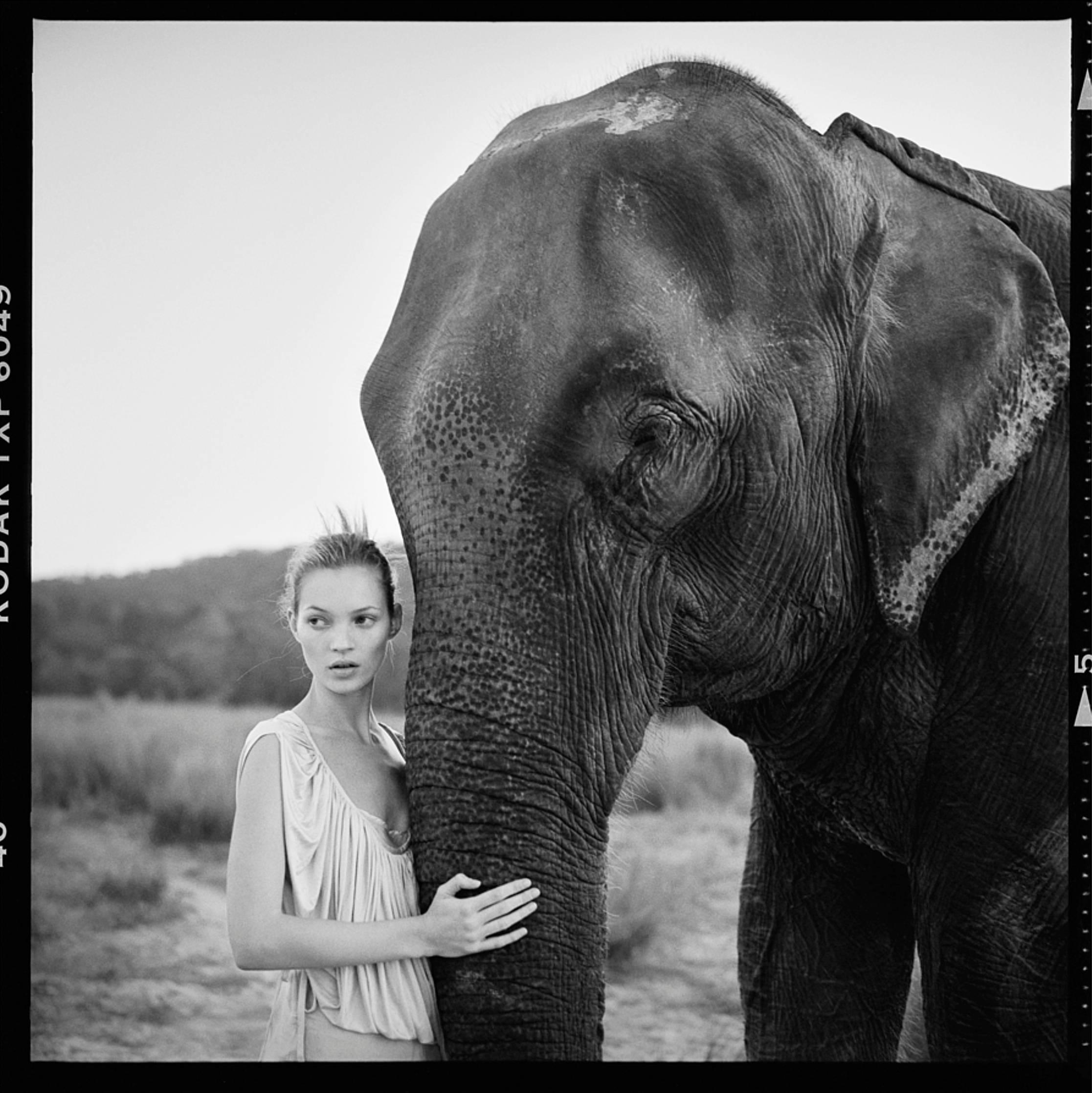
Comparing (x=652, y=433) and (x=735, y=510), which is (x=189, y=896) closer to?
(x=735, y=510)

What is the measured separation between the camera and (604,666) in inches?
76.1

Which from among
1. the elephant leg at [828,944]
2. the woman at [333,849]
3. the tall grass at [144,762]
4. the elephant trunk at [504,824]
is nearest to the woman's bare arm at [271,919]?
the woman at [333,849]

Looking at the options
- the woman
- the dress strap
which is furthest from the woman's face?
the dress strap

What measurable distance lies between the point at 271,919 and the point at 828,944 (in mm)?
1155

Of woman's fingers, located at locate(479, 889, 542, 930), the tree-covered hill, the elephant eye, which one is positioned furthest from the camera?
the tree-covered hill

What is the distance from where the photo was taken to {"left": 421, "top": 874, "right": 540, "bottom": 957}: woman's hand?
182cm

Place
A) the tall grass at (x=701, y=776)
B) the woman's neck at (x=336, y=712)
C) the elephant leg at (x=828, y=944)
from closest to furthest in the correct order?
the woman's neck at (x=336, y=712), the elephant leg at (x=828, y=944), the tall grass at (x=701, y=776)

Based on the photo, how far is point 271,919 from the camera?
2.05 m

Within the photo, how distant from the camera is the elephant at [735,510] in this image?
1.87 m

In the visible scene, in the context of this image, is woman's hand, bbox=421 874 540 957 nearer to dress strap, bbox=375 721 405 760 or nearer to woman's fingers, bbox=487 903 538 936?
woman's fingers, bbox=487 903 538 936

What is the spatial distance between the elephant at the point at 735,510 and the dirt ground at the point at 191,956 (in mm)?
1833

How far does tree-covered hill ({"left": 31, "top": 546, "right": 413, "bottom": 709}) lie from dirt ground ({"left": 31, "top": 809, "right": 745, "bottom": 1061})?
1310 millimetres

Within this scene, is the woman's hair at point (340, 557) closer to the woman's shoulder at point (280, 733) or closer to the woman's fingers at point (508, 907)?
the woman's shoulder at point (280, 733)

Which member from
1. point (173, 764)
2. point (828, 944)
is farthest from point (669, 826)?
point (828, 944)
